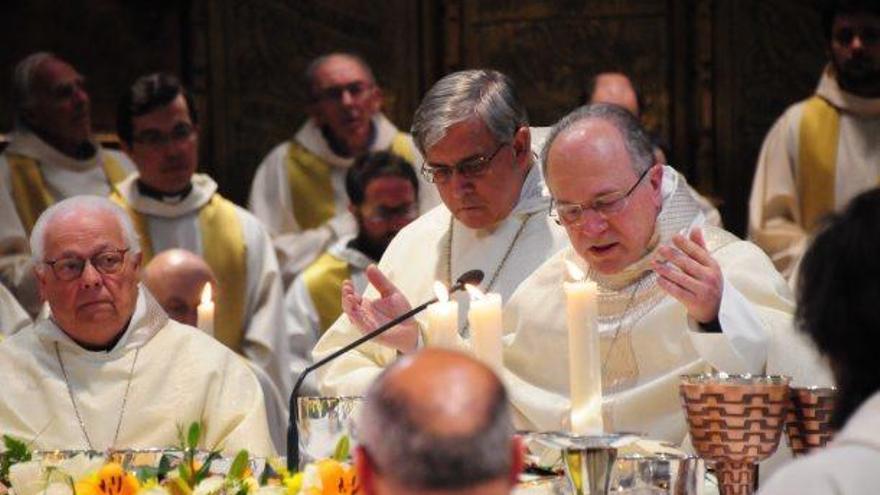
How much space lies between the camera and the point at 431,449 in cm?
246

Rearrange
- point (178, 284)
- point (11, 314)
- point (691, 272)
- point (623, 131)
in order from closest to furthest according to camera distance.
A: point (691, 272)
point (623, 131)
point (178, 284)
point (11, 314)

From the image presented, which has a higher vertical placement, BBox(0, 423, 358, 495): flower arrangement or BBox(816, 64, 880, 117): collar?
BBox(816, 64, 880, 117): collar

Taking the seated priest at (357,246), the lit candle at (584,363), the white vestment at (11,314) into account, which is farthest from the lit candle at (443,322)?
the seated priest at (357,246)

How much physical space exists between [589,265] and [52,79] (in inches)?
177

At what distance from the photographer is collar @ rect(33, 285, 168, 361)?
19.6 feet

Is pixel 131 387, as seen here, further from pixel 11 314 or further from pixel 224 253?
pixel 224 253

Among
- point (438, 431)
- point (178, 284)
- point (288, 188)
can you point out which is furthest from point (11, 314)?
point (438, 431)

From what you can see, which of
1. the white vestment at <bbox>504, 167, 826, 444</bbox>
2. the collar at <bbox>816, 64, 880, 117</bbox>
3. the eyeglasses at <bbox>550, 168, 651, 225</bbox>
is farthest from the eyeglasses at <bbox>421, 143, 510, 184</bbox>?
the collar at <bbox>816, 64, 880, 117</bbox>

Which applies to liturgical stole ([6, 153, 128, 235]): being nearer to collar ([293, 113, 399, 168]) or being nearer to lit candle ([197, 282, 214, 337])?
collar ([293, 113, 399, 168])

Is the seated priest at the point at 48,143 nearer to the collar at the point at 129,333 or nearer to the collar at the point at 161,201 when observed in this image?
the collar at the point at 161,201

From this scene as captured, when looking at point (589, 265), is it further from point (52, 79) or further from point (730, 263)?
point (52, 79)

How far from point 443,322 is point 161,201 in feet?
16.3

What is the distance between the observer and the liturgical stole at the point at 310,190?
1003 cm

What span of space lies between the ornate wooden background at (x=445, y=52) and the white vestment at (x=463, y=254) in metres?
4.16
